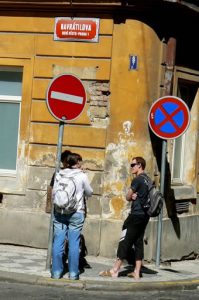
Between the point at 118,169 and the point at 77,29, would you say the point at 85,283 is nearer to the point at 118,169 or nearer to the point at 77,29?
the point at 118,169

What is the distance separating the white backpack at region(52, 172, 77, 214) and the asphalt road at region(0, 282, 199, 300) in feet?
3.62

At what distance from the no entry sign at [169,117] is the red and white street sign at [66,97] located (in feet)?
5.17

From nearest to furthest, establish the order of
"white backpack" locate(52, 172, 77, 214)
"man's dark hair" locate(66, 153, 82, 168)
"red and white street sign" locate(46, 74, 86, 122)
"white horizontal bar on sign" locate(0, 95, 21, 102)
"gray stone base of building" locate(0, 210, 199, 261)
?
"white backpack" locate(52, 172, 77, 214)
"man's dark hair" locate(66, 153, 82, 168)
"red and white street sign" locate(46, 74, 86, 122)
"gray stone base of building" locate(0, 210, 199, 261)
"white horizontal bar on sign" locate(0, 95, 21, 102)

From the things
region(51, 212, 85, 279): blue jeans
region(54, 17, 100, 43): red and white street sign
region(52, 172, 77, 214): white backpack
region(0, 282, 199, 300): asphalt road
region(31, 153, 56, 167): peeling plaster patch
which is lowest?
region(0, 282, 199, 300): asphalt road

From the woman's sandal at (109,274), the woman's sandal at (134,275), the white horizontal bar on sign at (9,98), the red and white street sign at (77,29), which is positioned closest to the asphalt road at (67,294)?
the woman's sandal at (134,275)

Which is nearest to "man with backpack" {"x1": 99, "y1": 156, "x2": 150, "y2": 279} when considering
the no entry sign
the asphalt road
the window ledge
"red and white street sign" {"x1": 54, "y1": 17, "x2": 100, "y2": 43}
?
the asphalt road

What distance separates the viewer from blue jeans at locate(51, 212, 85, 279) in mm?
9250

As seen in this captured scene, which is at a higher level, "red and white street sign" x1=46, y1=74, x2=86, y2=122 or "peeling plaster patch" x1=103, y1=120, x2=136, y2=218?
"red and white street sign" x1=46, y1=74, x2=86, y2=122

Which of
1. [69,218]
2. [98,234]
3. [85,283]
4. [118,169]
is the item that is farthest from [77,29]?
[85,283]

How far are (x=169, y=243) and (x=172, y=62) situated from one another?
3275 millimetres

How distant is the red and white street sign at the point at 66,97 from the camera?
31.3 feet

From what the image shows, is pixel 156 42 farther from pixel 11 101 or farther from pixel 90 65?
pixel 11 101

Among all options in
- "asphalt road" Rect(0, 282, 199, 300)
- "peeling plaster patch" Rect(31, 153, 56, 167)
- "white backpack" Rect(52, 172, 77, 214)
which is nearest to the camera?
"asphalt road" Rect(0, 282, 199, 300)

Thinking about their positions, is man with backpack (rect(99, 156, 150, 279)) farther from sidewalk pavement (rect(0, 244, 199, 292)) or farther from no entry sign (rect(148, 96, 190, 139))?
no entry sign (rect(148, 96, 190, 139))
